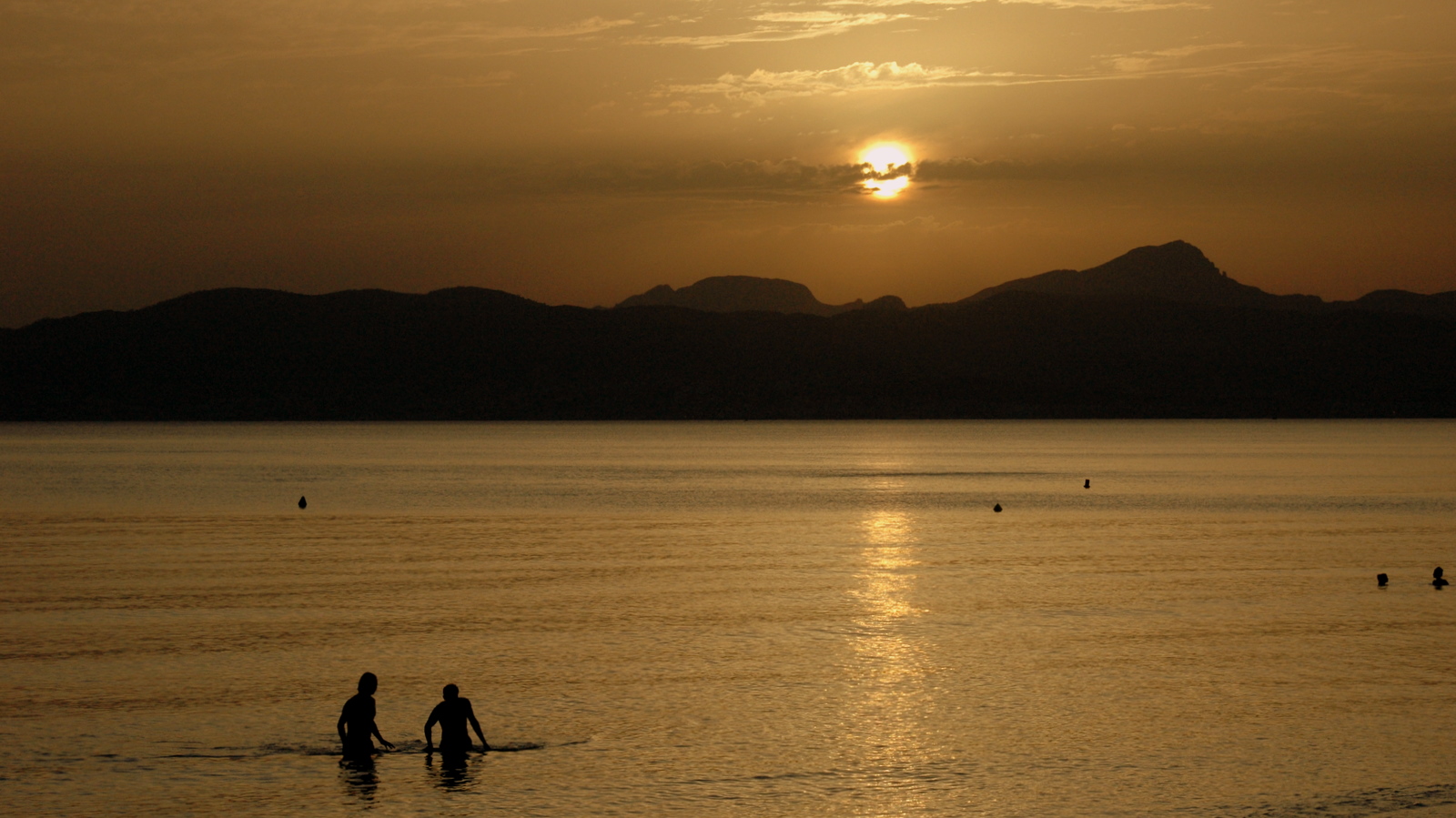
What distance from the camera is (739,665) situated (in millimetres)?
32281

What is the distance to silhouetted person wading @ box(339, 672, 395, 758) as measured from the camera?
78.6ft

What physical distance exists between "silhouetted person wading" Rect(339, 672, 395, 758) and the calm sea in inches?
23.2

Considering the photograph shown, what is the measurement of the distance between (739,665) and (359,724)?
34.1 feet

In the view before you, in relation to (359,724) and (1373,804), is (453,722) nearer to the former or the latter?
(359,724)

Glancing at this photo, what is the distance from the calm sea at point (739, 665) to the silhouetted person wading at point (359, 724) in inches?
23.2

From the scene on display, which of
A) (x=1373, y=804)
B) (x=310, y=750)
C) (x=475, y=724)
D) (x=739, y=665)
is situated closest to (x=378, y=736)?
(x=310, y=750)

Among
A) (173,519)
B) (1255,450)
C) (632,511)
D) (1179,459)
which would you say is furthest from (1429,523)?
(1255,450)

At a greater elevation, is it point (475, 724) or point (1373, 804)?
point (475, 724)

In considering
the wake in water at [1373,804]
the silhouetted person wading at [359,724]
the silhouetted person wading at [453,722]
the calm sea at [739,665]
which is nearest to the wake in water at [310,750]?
the calm sea at [739,665]

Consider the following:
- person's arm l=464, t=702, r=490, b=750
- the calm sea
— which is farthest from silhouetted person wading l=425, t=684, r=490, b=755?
the calm sea

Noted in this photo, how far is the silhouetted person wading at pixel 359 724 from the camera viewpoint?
78.6 ft

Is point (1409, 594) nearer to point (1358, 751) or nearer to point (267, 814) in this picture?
point (1358, 751)

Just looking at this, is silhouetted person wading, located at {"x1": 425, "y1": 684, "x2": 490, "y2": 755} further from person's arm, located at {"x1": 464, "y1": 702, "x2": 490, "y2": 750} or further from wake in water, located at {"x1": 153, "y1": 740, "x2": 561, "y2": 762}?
wake in water, located at {"x1": 153, "y1": 740, "x2": 561, "y2": 762}

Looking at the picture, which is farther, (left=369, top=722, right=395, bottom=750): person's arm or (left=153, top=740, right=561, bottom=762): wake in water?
(left=153, top=740, right=561, bottom=762): wake in water
